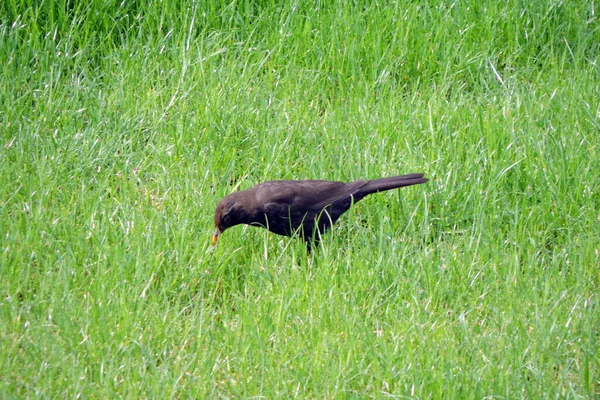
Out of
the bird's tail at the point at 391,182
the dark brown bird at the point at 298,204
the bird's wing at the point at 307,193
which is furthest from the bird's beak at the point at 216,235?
the bird's tail at the point at 391,182

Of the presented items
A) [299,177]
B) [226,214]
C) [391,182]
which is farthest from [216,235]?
[391,182]

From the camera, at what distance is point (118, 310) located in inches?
141

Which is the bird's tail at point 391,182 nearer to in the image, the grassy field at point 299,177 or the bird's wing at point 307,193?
the bird's wing at point 307,193

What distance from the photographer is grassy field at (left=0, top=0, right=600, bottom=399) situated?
3.37 metres

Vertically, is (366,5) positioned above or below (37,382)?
above

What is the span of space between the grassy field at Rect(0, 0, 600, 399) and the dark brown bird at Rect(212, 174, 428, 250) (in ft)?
0.44

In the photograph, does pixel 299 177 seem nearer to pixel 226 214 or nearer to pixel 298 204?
pixel 298 204

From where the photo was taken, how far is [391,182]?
13.9ft

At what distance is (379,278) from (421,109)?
168 centimetres

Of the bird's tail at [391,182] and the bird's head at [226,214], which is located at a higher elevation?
the bird's tail at [391,182]

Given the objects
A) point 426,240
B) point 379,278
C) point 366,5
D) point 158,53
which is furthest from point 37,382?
point 366,5

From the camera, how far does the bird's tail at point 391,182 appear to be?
4.24m

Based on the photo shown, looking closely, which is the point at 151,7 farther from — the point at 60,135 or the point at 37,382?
the point at 37,382

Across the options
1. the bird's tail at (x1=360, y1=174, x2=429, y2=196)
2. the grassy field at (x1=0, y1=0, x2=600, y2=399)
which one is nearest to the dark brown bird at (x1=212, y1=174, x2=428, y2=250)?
the bird's tail at (x1=360, y1=174, x2=429, y2=196)
